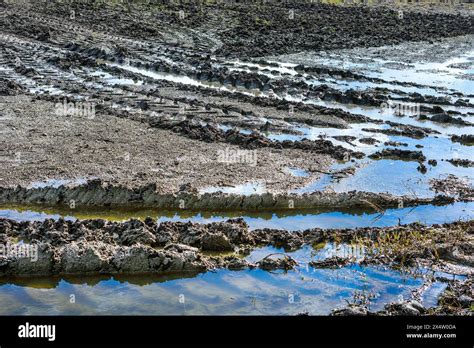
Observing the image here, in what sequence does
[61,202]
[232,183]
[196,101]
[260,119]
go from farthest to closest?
[196,101] < [260,119] < [232,183] < [61,202]

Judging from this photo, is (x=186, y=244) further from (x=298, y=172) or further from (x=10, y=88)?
(x=10, y=88)

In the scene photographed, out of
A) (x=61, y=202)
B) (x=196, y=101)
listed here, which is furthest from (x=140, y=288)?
(x=196, y=101)

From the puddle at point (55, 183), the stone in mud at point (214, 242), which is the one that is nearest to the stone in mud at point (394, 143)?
the stone in mud at point (214, 242)

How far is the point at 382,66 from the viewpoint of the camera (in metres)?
27.2

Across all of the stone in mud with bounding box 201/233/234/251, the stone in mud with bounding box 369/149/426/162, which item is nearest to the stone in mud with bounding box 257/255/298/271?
the stone in mud with bounding box 201/233/234/251

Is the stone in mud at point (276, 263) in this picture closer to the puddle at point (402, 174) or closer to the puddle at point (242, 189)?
the puddle at point (242, 189)

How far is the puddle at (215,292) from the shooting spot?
872cm

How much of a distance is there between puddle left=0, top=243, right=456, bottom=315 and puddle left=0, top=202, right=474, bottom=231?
73.2 inches

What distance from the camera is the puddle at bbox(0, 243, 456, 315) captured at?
872cm

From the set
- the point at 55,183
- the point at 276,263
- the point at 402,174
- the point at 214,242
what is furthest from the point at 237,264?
the point at 402,174

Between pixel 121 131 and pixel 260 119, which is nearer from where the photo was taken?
pixel 121 131

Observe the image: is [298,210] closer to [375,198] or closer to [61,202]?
[375,198]

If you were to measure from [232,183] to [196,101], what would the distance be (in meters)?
6.79

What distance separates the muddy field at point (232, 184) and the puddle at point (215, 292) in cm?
3
